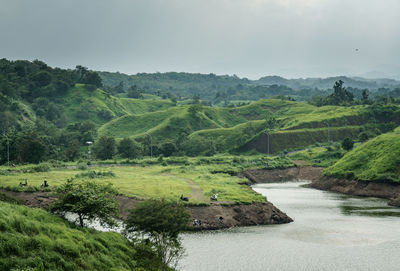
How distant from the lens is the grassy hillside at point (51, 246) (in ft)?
97.0

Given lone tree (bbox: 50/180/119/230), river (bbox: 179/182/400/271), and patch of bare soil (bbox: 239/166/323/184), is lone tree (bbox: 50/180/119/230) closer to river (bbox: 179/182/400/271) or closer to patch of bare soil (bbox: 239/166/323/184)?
river (bbox: 179/182/400/271)

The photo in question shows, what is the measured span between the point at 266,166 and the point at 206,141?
39068 millimetres

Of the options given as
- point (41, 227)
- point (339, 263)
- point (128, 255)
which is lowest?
point (339, 263)

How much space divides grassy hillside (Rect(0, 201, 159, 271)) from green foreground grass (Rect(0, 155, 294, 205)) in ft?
103

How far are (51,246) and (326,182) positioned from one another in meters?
92.3

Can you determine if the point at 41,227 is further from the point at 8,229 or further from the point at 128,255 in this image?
the point at 128,255

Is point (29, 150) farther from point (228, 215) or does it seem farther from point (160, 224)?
point (160, 224)

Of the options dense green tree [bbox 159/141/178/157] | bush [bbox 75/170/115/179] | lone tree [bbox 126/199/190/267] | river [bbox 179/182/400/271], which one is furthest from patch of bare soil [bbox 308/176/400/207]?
dense green tree [bbox 159/141/178/157]

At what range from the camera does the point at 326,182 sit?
374 feet

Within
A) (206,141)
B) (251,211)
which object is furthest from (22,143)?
(251,211)

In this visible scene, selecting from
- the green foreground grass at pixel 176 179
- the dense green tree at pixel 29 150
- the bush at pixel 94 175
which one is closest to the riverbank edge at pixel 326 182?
the green foreground grass at pixel 176 179

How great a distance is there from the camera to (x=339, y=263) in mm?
48906

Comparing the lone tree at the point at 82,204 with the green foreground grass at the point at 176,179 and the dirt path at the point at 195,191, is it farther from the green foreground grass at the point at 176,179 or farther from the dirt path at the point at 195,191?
the dirt path at the point at 195,191

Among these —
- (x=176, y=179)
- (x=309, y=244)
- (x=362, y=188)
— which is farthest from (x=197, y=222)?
(x=362, y=188)
